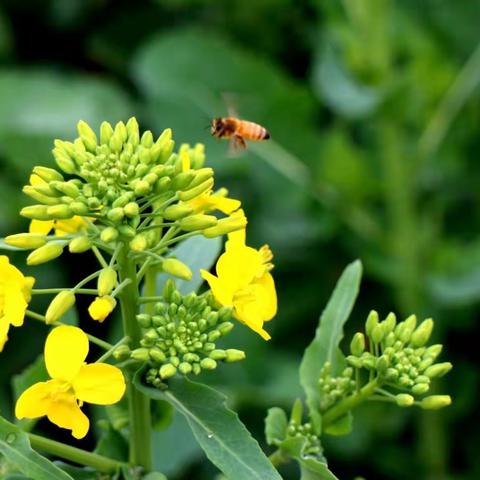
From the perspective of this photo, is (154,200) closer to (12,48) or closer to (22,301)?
(22,301)

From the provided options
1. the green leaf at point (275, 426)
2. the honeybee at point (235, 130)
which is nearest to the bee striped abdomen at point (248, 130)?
the honeybee at point (235, 130)

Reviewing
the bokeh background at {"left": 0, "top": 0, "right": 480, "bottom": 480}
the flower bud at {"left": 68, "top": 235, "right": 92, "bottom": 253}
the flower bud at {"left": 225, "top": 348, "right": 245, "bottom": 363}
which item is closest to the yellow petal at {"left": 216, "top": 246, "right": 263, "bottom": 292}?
the flower bud at {"left": 225, "top": 348, "right": 245, "bottom": 363}

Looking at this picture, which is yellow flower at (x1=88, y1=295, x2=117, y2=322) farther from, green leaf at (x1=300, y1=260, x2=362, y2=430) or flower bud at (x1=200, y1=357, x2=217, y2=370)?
green leaf at (x1=300, y1=260, x2=362, y2=430)

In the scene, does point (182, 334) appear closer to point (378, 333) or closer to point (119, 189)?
point (119, 189)

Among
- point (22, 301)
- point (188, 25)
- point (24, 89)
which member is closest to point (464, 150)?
point (188, 25)

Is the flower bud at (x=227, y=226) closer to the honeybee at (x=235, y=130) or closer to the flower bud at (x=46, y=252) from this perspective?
the flower bud at (x=46, y=252)

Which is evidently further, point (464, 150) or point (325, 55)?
point (464, 150)
